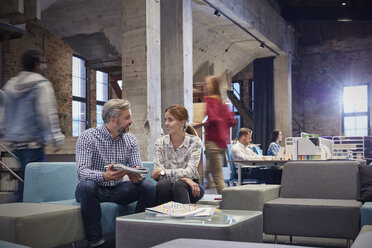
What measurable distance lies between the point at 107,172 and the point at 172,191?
1.88 ft

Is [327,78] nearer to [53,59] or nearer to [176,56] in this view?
[53,59]

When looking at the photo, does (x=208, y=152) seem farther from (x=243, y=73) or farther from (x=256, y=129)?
(x=243, y=73)

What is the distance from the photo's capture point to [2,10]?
682 cm

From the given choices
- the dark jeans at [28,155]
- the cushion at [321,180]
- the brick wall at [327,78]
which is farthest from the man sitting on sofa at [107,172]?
the brick wall at [327,78]

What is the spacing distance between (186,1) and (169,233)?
514 centimetres

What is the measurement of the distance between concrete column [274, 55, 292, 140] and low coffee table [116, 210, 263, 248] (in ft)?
32.8

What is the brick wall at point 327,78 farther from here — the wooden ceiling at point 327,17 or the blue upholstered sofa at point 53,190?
the blue upholstered sofa at point 53,190

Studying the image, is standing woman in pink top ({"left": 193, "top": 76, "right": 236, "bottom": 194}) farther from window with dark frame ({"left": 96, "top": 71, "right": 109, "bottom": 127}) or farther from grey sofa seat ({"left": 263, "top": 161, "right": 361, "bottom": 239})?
window with dark frame ({"left": 96, "top": 71, "right": 109, "bottom": 127})

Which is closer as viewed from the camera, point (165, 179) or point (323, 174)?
point (165, 179)

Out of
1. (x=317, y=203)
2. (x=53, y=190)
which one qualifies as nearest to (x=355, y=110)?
(x=317, y=203)

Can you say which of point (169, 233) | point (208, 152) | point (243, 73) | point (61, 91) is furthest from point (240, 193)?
point (243, 73)

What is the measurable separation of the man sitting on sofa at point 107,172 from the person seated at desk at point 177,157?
→ 7.1 inches

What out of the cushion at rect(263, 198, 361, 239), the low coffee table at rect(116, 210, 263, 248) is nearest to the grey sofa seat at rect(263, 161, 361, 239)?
the cushion at rect(263, 198, 361, 239)

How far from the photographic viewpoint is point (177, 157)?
3467 millimetres
